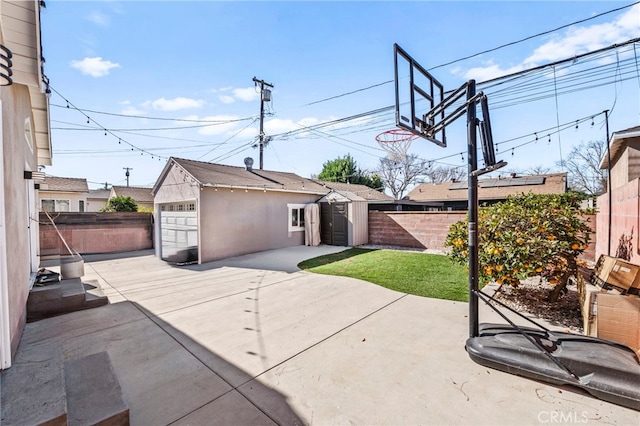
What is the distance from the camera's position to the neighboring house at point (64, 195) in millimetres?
19539

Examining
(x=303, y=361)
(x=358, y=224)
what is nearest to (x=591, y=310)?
(x=303, y=361)

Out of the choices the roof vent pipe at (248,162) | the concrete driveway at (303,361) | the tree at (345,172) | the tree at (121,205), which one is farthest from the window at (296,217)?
the tree at (345,172)

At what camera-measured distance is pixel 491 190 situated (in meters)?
19.6

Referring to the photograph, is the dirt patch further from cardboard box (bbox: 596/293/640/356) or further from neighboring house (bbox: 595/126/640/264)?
neighboring house (bbox: 595/126/640/264)

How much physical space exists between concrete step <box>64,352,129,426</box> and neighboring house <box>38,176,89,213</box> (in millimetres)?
23368

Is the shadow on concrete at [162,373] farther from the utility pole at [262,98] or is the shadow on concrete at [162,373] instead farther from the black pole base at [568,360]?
the utility pole at [262,98]

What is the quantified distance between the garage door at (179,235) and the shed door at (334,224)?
5644 mm

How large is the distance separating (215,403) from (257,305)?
261cm

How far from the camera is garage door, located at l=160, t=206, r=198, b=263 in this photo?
9391mm

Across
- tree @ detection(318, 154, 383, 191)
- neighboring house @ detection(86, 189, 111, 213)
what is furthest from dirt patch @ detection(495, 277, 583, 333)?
neighboring house @ detection(86, 189, 111, 213)

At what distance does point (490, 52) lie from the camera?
6.92m

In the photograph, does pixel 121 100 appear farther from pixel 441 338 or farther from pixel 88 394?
pixel 441 338

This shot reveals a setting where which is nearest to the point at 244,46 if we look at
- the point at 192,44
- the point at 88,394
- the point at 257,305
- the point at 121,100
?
the point at 192,44

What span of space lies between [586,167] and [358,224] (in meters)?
26.8
